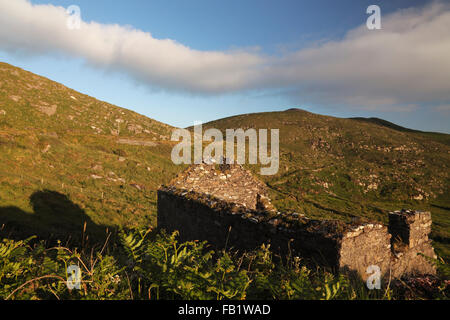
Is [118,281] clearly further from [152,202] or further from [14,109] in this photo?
[14,109]

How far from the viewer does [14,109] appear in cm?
3931

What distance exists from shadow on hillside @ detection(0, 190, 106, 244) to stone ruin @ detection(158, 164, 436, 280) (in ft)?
13.4

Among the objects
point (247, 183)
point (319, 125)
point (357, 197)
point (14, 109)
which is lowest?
point (357, 197)

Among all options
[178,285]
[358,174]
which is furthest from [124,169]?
[358,174]

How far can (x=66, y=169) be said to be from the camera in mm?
22688

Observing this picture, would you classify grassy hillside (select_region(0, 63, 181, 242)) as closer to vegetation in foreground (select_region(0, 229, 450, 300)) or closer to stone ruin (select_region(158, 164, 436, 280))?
stone ruin (select_region(158, 164, 436, 280))

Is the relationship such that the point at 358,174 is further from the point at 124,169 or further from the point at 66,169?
the point at 66,169

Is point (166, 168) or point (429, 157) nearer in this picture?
point (166, 168)

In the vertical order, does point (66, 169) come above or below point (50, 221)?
above

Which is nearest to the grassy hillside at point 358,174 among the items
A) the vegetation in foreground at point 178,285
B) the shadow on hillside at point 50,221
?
the shadow on hillside at point 50,221

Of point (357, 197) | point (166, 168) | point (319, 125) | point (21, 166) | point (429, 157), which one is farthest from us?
point (319, 125)

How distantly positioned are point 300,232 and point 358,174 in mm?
44992

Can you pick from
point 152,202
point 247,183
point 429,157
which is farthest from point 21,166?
point 429,157
